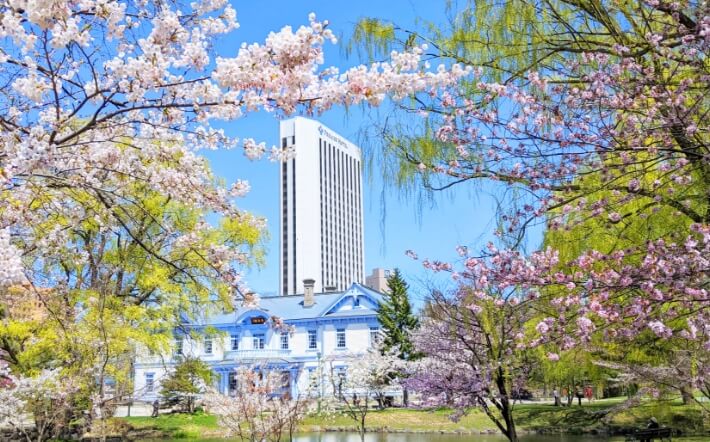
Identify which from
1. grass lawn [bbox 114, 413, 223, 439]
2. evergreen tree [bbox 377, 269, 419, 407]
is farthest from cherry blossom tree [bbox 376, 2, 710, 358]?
evergreen tree [bbox 377, 269, 419, 407]

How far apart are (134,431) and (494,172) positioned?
76.5 ft

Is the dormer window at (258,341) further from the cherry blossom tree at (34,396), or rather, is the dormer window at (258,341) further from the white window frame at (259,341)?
the cherry blossom tree at (34,396)

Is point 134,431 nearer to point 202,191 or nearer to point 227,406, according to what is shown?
point 227,406

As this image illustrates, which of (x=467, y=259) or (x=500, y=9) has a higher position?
(x=500, y=9)

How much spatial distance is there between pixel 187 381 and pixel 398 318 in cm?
1530

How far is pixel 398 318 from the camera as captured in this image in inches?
1407

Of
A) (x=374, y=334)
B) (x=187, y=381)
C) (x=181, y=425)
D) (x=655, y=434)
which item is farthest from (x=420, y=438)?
(x=374, y=334)

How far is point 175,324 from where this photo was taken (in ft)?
64.0

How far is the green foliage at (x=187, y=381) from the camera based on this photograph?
20578 millimetres

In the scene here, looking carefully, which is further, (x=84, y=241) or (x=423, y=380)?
(x=84, y=241)

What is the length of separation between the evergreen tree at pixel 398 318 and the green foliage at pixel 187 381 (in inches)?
393

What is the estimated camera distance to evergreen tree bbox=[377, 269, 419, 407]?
113ft

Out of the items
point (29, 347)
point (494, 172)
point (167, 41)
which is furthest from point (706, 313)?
point (29, 347)

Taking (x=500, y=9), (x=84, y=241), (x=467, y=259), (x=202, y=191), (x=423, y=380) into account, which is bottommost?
(x=423, y=380)
